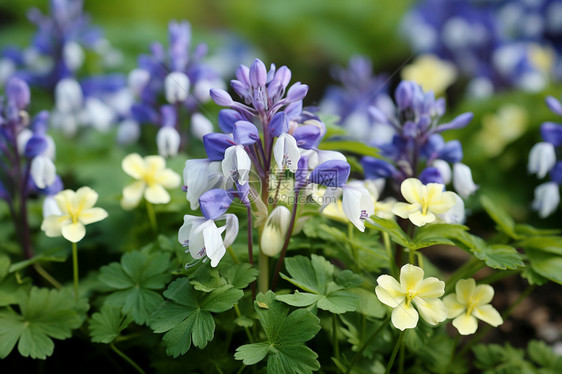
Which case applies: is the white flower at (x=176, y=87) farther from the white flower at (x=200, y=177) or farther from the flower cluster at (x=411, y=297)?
the flower cluster at (x=411, y=297)

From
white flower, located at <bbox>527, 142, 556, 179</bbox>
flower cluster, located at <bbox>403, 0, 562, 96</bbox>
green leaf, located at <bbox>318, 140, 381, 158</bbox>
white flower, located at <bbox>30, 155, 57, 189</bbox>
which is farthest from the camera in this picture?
flower cluster, located at <bbox>403, 0, 562, 96</bbox>

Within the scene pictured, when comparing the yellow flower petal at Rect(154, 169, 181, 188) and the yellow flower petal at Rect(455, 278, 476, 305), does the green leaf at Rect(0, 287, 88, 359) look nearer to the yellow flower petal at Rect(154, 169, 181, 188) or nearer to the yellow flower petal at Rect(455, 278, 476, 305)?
the yellow flower petal at Rect(154, 169, 181, 188)

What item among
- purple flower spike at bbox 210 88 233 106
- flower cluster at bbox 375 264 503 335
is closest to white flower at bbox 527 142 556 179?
flower cluster at bbox 375 264 503 335

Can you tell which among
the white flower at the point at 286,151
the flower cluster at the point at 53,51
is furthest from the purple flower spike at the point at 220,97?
the flower cluster at the point at 53,51

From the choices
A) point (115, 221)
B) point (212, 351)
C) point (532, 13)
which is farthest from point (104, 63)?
point (532, 13)

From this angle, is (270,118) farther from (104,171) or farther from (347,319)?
(104,171)
